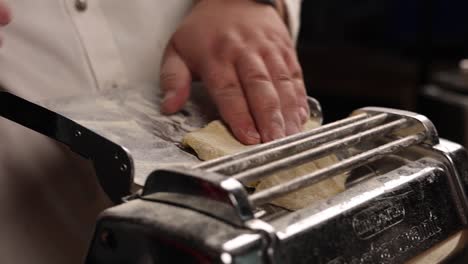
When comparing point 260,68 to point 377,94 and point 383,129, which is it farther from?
point 377,94

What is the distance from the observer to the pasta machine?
1.71ft

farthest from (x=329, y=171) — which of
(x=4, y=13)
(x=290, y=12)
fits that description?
(x=290, y=12)

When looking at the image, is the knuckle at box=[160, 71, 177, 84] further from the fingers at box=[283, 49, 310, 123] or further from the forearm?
the forearm

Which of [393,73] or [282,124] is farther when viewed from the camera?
[393,73]

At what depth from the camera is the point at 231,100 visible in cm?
82

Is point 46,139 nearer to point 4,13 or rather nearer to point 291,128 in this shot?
point 4,13

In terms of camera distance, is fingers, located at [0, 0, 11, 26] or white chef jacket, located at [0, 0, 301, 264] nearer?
fingers, located at [0, 0, 11, 26]

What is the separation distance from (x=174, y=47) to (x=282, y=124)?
250 millimetres

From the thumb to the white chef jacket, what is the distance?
9 cm

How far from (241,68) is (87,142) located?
28 centimetres

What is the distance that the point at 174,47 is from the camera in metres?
0.93

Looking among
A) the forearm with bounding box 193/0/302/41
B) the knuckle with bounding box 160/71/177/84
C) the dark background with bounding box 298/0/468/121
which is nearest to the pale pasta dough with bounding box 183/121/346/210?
the knuckle with bounding box 160/71/177/84

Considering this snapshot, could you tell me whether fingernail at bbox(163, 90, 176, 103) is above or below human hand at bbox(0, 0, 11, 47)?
below

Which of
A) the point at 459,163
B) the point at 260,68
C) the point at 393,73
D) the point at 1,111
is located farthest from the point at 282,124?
the point at 393,73
